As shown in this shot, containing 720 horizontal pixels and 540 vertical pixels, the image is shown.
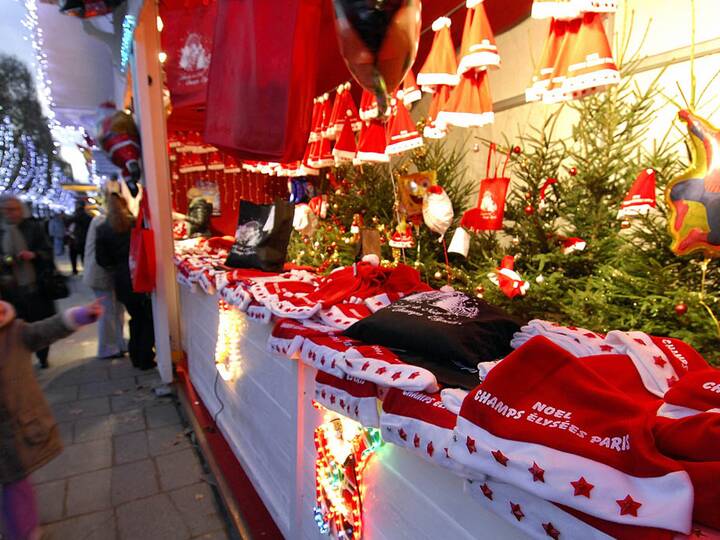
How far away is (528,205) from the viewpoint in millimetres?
2879

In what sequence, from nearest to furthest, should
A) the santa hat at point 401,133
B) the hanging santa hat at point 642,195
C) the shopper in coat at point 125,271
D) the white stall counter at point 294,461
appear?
the white stall counter at point 294,461
the hanging santa hat at point 642,195
the santa hat at point 401,133
the shopper in coat at point 125,271

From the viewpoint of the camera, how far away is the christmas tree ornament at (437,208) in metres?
3.21

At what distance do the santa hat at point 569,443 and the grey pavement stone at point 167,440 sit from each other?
3136 mm

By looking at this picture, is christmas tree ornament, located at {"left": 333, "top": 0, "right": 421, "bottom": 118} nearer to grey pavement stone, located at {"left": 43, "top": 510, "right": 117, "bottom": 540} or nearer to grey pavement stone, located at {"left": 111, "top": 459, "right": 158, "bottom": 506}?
grey pavement stone, located at {"left": 43, "top": 510, "right": 117, "bottom": 540}

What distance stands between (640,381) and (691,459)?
0.40 metres

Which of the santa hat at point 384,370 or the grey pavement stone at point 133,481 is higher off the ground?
the santa hat at point 384,370

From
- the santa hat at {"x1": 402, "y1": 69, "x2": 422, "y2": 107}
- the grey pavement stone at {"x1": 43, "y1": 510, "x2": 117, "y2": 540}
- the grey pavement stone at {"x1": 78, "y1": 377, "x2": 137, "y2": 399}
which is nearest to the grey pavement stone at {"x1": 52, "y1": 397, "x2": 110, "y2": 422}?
the grey pavement stone at {"x1": 78, "y1": 377, "x2": 137, "y2": 399}

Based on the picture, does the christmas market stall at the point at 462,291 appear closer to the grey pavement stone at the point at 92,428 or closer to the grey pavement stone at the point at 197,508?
the grey pavement stone at the point at 197,508

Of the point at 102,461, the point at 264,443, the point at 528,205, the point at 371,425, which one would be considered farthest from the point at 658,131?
the point at 102,461

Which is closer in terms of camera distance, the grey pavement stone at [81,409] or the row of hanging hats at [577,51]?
the row of hanging hats at [577,51]

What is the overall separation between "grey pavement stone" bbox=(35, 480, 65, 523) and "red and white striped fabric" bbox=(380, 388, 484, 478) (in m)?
2.56

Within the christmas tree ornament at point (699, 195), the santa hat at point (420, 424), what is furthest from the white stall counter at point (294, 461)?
the christmas tree ornament at point (699, 195)

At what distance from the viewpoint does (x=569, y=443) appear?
0.67 m

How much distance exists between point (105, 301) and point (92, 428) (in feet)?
6.15
